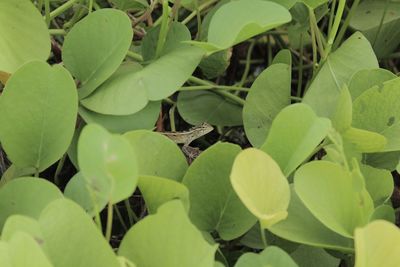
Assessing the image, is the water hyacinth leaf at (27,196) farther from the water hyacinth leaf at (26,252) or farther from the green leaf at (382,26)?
the green leaf at (382,26)

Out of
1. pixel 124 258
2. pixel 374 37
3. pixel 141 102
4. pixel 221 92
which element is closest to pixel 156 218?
pixel 124 258

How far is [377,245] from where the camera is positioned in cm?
39

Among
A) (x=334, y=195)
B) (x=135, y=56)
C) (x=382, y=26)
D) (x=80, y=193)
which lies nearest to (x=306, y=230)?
(x=334, y=195)

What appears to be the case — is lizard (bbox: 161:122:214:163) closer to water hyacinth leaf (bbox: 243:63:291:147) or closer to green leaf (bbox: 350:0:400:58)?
water hyacinth leaf (bbox: 243:63:291:147)

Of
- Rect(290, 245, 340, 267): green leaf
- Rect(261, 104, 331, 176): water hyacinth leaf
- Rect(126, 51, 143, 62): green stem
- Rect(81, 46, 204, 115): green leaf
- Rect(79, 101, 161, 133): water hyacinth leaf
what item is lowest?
Rect(290, 245, 340, 267): green leaf

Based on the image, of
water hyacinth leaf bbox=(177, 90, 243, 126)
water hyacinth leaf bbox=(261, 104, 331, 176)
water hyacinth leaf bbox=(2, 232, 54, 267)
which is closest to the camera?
water hyacinth leaf bbox=(2, 232, 54, 267)

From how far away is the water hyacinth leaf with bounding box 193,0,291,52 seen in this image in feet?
1.70

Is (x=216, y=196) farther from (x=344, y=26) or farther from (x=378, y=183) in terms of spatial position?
(x=344, y=26)

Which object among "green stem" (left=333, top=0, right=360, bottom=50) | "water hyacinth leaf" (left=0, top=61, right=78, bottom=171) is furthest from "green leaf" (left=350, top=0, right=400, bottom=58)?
"water hyacinth leaf" (left=0, top=61, right=78, bottom=171)

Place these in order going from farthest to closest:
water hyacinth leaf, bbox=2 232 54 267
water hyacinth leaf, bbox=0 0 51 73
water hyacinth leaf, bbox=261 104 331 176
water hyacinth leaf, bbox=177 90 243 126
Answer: water hyacinth leaf, bbox=177 90 243 126
water hyacinth leaf, bbox=0 0 51 73
water hyacinth leaf, bbox=261 104 331 176
water hyacinth leaf, bbox=2 232 54 267

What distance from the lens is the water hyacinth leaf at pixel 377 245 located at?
38 centimetres

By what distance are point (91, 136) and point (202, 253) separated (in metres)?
0.09

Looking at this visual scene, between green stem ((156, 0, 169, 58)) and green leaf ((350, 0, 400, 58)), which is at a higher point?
green stem ((156, 0, 169, 58))

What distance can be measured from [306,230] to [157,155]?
109mm
